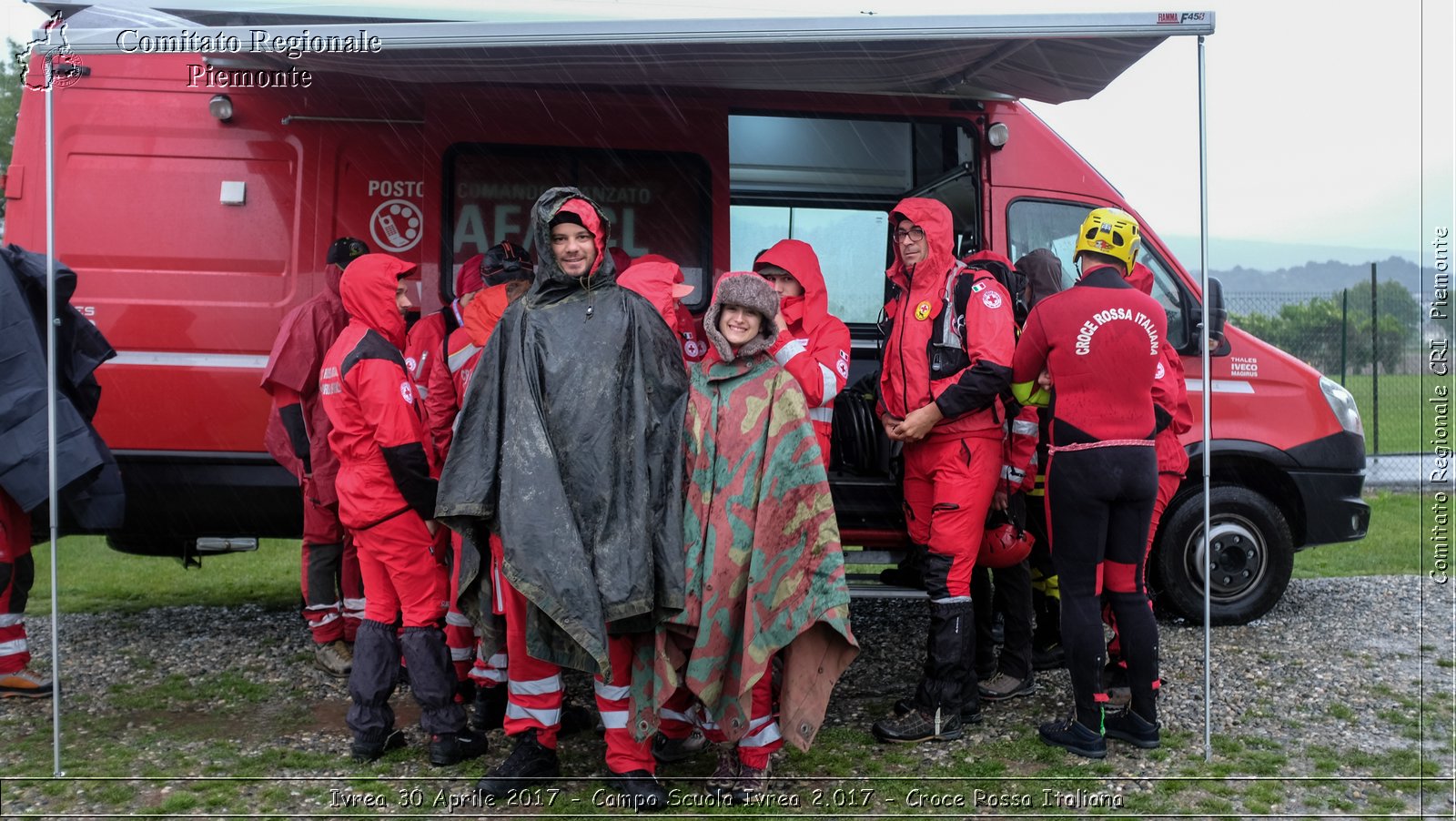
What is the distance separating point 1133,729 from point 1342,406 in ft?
9.01

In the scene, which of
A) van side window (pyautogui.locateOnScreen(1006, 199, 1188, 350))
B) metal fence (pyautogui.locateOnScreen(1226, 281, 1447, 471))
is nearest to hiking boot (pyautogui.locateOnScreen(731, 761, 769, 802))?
van side window (pyautogui.locateOnScreen(1006, 199, 1188, 350))

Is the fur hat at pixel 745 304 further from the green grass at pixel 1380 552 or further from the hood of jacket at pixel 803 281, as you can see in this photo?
the green grass at pixel 1380 552

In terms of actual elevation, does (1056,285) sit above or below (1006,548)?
above

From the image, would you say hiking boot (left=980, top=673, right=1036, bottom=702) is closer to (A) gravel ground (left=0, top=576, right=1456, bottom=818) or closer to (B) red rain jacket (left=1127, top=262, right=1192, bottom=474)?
(A) gravel ground (left=0, top=576, right=1456, bottom=818)

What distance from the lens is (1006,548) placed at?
4.56m

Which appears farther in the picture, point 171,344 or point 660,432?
point 171,344

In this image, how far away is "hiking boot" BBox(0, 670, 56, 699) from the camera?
472cm

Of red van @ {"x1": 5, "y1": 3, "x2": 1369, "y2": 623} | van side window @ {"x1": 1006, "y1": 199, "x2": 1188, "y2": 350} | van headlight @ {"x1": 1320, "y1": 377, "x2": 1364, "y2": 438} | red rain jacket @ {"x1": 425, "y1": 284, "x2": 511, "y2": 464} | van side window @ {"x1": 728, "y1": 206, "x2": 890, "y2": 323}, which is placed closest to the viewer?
red rain jacket @ {"x1": 425, "y1": 284, "x2": 511, "y2": 464}

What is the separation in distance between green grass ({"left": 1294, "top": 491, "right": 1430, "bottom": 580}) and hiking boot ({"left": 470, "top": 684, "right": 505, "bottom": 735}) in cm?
545

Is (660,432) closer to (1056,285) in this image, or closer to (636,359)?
(636,359)

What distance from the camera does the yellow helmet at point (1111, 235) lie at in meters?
4.05

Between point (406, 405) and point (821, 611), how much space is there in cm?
160

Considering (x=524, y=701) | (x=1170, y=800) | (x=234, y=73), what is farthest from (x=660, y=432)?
(x=234, y=73)

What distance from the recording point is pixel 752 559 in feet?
11.7
